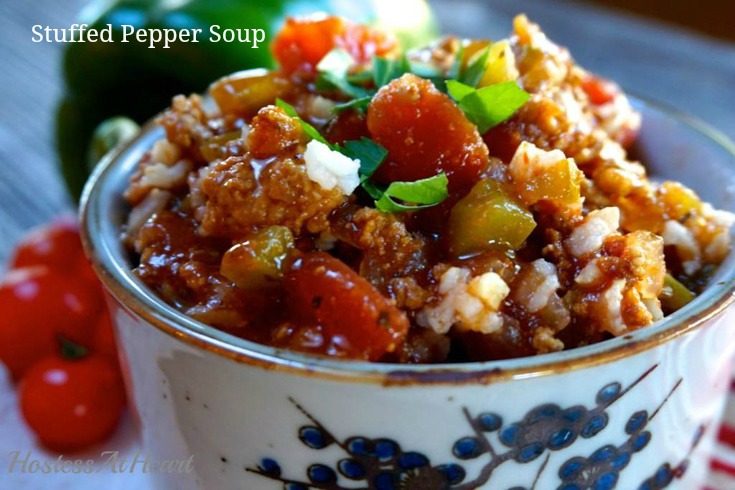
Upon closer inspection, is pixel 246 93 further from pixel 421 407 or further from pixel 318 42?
pixel 421 407

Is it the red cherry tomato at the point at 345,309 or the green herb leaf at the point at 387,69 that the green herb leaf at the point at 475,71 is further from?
the red cherry tomato at the point at 345,309

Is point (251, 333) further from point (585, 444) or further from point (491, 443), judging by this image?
point (585, 444)

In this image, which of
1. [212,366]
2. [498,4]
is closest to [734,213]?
[212,366]

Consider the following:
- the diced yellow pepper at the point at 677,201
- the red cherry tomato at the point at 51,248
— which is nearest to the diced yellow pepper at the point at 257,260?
the diced yellow pepper at the point at 677,201

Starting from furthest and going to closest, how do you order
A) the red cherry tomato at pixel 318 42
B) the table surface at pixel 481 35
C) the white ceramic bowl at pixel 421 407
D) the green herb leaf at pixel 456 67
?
the table surface at pixel 481 35, the red cherry tomato at pixel 318 42, the green herb leaf at pixel 456 67, the white ceramic bowl at pixel 421 407

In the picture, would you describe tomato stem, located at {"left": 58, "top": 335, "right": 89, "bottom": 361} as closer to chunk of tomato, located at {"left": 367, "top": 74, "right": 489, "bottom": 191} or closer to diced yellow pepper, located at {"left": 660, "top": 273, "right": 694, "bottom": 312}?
chunk of tomato, located at {"left": 367, "top": 74, "right": 489, "bottom": 191}
